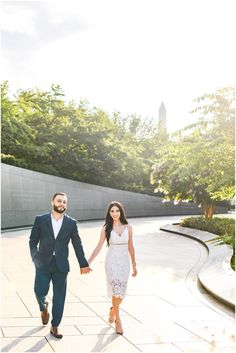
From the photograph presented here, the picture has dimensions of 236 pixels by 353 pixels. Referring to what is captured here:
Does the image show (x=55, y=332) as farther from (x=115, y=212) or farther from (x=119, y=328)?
(x=115, y=212)

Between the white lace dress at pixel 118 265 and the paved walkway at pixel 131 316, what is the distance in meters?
0.52

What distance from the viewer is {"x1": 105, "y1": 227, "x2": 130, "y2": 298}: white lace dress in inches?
251

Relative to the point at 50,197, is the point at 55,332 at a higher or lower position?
lower

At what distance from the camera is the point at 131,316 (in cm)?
714

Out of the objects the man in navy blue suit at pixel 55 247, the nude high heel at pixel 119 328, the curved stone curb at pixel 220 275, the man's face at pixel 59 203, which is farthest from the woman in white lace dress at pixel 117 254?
the curved stone curb at pixel 220 275

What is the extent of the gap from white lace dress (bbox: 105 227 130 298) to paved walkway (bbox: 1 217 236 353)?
20.3 inches

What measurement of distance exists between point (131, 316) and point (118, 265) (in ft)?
3.66

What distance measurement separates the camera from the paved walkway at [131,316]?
5762 mm

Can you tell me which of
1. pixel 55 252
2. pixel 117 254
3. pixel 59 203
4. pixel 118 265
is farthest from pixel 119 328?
pixel 59 203

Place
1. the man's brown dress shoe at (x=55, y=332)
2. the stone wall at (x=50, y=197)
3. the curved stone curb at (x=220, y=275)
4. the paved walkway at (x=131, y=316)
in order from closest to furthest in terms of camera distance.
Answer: the paved walkway at (x=131, y=316) < the man's brown dress shoe at (x=55, y=332) < the curved stone curb at (x=220, y=275) < the stone wall at (x=50, y=197)

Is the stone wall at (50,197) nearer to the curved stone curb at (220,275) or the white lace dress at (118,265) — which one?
the curved stone curb at (220,275)

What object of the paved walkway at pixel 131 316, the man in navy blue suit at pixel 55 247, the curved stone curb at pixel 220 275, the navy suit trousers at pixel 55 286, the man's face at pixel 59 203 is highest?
the man's face at pixel 59 203

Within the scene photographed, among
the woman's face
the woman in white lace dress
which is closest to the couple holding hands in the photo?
the woman in white lace dress

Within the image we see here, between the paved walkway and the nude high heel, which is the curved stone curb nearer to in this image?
the paved walkway
